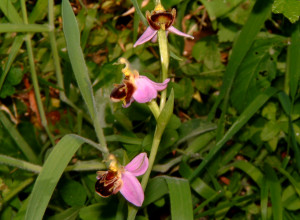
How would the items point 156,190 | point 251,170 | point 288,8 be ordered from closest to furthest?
point 288,8 → point 156,190 → point 251,170

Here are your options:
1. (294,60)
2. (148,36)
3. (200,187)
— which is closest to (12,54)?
(148,36)

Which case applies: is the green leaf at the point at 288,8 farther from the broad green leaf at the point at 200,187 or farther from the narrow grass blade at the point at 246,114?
the broad green leaf at the point at 200,187

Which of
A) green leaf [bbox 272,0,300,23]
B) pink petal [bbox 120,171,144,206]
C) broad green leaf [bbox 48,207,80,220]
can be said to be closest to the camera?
pink petal [bbox 120,171,144,206]

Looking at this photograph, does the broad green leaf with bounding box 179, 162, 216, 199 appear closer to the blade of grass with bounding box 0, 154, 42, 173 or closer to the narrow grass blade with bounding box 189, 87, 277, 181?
the narrow grass blade with bounding box 189, 87, 277, 181

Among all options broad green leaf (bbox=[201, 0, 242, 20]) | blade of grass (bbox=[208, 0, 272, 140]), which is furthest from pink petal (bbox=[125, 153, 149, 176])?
broad green leaf (bbox=[201, 0, 242, 20])

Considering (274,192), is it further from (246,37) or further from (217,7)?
(217,7)

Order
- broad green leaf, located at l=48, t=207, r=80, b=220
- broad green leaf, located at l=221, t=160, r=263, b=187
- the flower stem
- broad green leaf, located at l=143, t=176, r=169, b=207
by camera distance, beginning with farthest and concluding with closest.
A: broad green leaf, located at l=221, t=160, r=263, b=187, broad green leaf, located at l=48, t=207, r=80, b=220, broad green leaf, located at l=143, t=176, r=169, b=207, the flower stem

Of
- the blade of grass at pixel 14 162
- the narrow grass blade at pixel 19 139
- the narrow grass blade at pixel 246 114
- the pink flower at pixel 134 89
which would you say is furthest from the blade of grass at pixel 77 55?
the narrow grass blade at pixel 19 139
